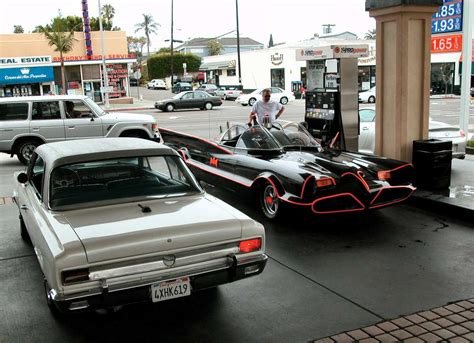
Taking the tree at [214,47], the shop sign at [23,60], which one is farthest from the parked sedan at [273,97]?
the tree at [214,47]

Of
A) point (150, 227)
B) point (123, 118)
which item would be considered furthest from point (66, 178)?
point (123, 118)

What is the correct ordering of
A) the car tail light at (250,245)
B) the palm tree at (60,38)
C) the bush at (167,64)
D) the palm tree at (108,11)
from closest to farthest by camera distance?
1. the car tail light at (250,245)
2. the palm tree at (60,38)
3. the bush at (167,64)
4. the palm tree at (108,11)

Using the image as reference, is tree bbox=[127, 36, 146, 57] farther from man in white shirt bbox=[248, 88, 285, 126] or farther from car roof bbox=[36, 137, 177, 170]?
car roof bbox=[36, 137, 177, 170]

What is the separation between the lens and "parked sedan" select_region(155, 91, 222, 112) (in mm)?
33344

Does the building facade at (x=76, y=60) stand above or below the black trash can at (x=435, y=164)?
above

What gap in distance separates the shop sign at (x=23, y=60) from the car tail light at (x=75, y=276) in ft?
125

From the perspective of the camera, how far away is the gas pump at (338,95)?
10102 millimetres

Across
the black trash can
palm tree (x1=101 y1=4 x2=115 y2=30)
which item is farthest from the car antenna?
palm tree (x1=101 y1=4 x2=115 y2=30)

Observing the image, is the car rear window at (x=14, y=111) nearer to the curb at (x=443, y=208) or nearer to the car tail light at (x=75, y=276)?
the curb at (x=443, y=208)

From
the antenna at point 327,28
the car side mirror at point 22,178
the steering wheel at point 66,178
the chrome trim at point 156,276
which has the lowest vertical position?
the chrome trim at point 156,276

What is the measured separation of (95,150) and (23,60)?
36990 mm

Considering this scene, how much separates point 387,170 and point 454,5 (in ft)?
22.5

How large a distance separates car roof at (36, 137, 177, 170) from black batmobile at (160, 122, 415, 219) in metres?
2.08

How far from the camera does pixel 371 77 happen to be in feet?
165
